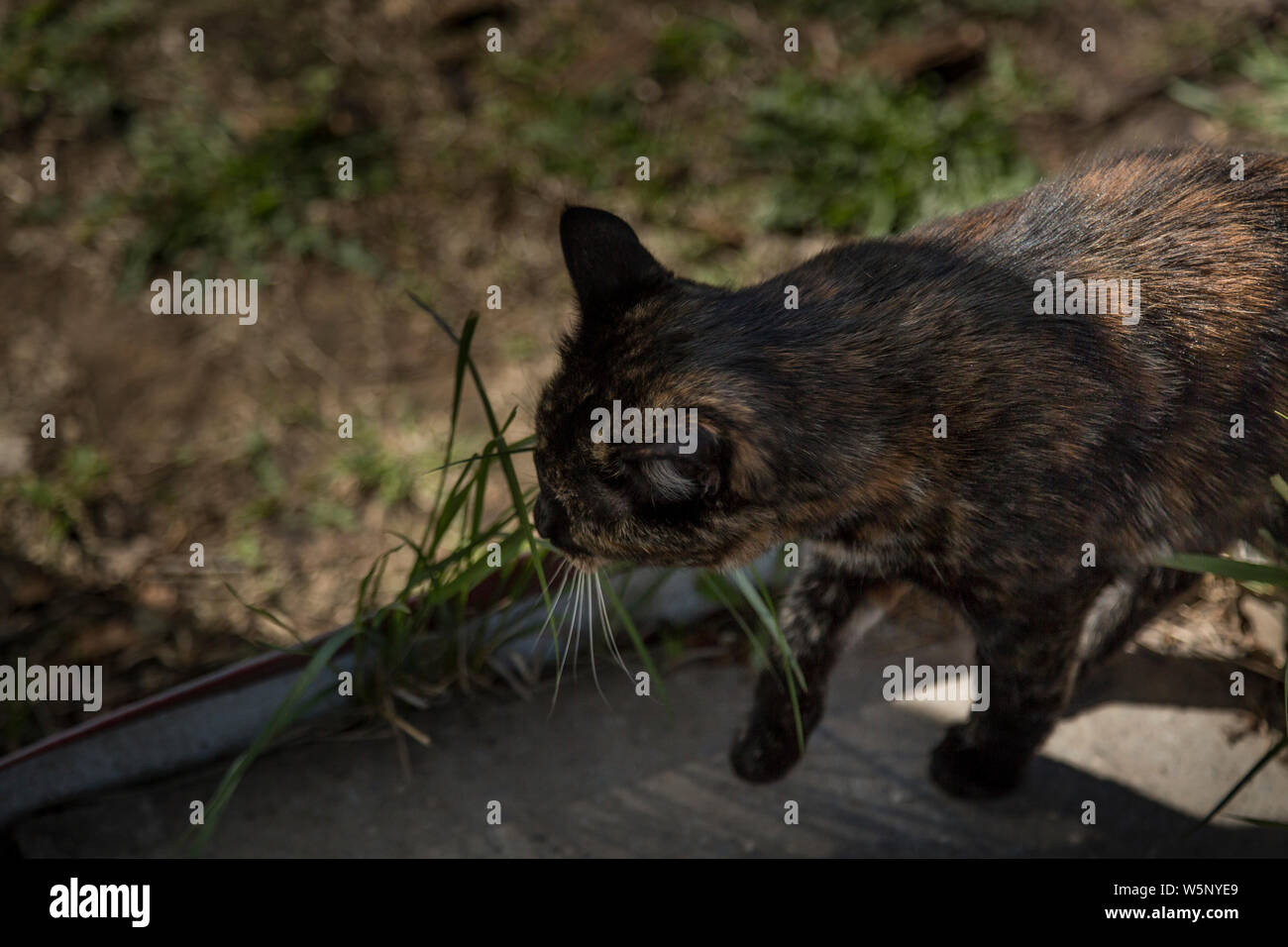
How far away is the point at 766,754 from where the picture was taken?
2889 mm

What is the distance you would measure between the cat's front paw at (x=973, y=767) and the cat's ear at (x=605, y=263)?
4.52ft

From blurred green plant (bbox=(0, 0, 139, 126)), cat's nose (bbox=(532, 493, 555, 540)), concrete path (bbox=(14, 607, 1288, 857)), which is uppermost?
blurred green plant (bbox=(0, 0, 139, 126))

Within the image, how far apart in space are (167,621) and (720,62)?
133 inches

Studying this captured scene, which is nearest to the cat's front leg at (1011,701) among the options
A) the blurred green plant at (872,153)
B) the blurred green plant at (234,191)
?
the blurred green plant at (872,153)

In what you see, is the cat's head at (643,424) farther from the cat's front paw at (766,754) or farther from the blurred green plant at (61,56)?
the blurred green plant at (61,56)

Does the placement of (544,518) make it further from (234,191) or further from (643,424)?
(234,191)

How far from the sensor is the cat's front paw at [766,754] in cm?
288

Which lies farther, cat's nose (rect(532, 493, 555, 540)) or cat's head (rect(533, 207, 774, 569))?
cat's nose (rect(532, 493, 555, 540))

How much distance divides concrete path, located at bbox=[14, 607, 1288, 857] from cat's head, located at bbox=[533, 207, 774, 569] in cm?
76

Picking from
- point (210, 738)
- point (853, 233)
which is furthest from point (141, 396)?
point (853, 233)

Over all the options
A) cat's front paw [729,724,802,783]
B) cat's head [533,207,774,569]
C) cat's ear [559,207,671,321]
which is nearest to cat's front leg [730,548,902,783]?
cat's front paw [729,724,802,783]

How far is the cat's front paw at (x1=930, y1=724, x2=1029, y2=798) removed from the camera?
2840 mm

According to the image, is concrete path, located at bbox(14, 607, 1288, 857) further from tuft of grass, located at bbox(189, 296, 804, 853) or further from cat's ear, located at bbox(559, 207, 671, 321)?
cat's ear, located at bbox(559, 207, 671, 321)
